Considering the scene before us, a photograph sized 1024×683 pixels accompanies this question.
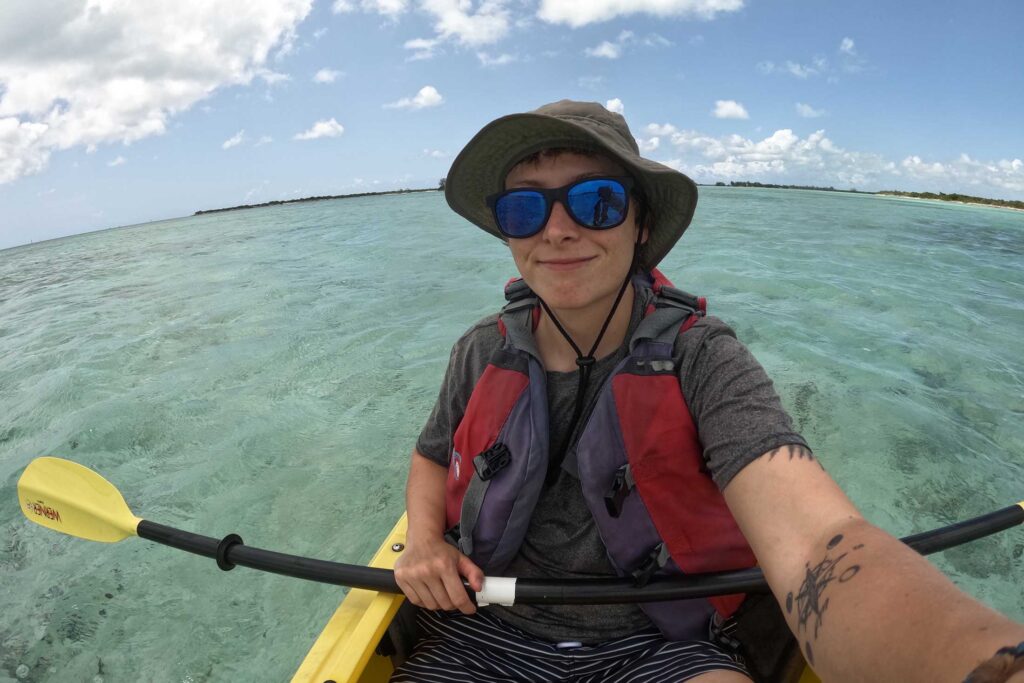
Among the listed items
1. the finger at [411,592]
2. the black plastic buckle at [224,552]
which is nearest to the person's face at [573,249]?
the finger at [411,592]

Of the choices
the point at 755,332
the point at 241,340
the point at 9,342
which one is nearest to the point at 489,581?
the point at 755,332

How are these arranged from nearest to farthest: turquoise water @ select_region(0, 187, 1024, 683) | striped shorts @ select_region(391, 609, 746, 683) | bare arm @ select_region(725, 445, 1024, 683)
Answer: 1. bare arm @ select_region(725, 445, 1024, 683)
2. striped shorts @ select_region(391, 609, 746, 683)
3. turquoise water @ select_region(0, 187, 1024, 683)

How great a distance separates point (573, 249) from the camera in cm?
161

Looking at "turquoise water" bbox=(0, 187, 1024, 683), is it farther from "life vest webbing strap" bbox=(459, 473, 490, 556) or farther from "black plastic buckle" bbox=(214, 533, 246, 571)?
"life vest webbing strap" bbox=(459, 473, 490, 556)

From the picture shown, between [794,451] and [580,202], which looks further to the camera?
[580,202]

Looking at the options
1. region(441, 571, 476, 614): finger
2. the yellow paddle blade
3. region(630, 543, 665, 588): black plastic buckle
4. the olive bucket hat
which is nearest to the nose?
the olive bucket hat

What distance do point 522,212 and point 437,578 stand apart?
1.16 m

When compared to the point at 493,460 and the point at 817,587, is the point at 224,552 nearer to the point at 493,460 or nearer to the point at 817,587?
the point at 493,460

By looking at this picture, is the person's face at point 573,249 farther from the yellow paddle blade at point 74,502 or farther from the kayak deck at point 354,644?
the yellow paddle blade at point 74,502

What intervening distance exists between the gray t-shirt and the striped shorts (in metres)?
0.04

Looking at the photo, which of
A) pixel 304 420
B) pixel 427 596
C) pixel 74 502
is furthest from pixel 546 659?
pixel 304 420

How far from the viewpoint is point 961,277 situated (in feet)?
37.2

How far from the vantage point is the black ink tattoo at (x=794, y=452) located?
1222 millimetres

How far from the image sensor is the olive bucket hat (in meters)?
1.53
